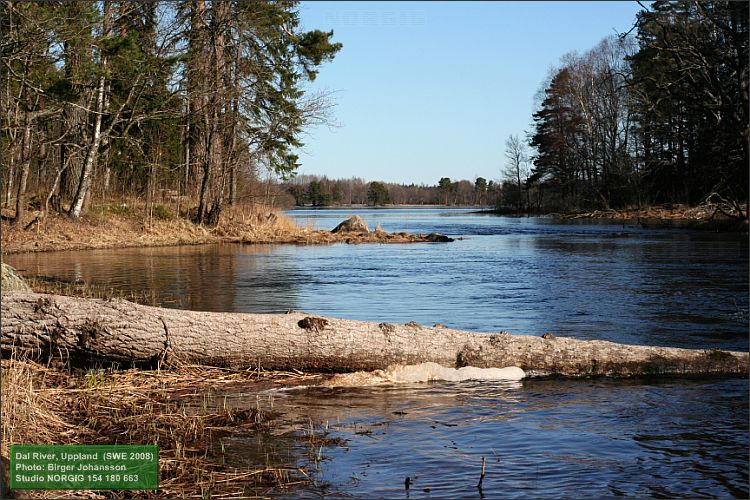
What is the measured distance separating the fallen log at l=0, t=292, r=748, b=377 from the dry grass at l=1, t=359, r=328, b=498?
0.19 meters

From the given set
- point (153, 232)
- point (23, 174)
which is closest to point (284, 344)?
point (23, 174)

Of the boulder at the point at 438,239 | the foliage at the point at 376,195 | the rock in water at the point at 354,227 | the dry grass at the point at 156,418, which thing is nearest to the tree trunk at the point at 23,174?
the rock in water at the point at 354,227

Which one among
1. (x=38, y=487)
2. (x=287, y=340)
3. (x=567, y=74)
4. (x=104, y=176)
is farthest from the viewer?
(x=567, y=74)

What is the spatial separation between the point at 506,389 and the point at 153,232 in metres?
25.4

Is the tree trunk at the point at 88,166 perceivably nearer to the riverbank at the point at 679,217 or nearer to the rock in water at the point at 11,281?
the rock in water at the point at 11,281

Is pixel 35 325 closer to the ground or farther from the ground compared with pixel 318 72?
closer to the ground

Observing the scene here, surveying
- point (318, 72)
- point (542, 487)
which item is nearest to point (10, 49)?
point (542, 487)

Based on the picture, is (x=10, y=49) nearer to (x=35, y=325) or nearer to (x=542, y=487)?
(x=35, y=325)

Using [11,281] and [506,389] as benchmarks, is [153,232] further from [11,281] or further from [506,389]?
[506,389]

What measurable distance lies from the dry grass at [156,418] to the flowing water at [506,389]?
0.31 m

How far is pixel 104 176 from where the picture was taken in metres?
33.2

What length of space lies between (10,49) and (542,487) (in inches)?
630

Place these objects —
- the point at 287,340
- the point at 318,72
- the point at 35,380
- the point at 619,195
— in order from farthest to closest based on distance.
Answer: the point at 619,195
the point at 318,72
the point at 287,340
the point at 35,380

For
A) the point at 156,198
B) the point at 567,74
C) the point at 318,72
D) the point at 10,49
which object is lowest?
the point at 156,198
